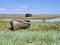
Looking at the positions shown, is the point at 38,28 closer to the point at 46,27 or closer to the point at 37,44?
the point at 46,27

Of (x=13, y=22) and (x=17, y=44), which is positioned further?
(x=13, y=22)

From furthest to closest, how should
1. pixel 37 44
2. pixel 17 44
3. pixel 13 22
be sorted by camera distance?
pixel 13 22 < pixel 37 44 < pixel 17 44

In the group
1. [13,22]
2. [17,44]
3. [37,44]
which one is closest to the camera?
[17,44]

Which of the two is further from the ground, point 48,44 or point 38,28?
point 48,44

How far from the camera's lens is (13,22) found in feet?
70.5

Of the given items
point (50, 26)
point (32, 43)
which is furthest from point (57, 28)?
point (32, 43)

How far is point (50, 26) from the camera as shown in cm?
2248

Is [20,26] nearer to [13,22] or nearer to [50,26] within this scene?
[13,22]

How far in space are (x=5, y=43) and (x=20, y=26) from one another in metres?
14.8

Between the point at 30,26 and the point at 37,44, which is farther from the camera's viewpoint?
the point at 30,26

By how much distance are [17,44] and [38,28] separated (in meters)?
15.3

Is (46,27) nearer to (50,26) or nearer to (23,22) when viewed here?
(50,26)

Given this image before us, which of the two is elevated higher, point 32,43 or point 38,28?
point 32,43

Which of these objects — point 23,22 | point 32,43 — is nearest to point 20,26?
point 23,22
